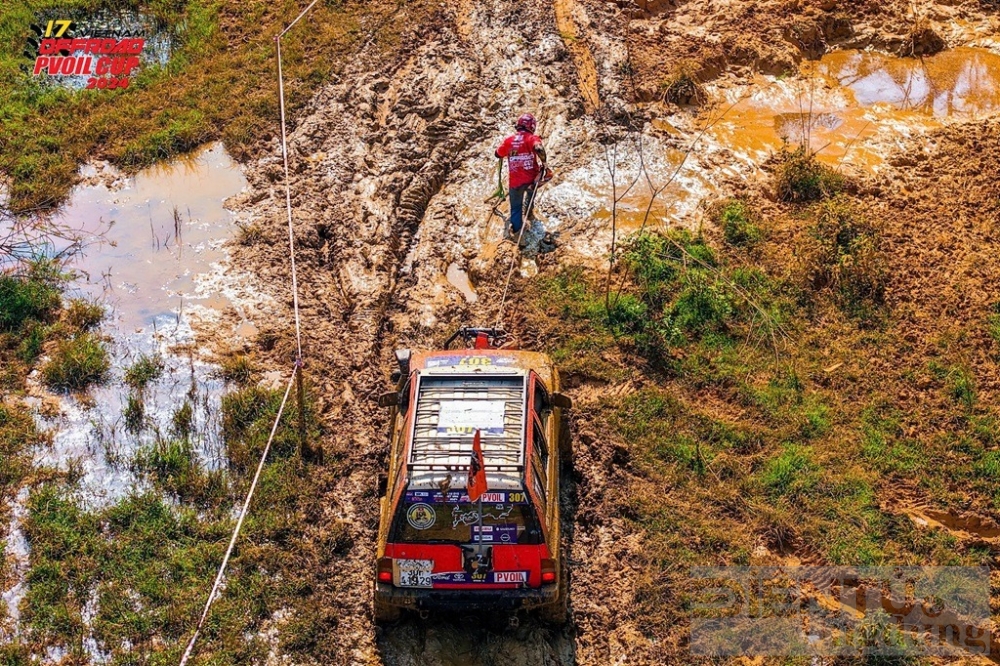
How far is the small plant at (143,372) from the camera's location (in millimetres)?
13266

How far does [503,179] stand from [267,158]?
11.4ft

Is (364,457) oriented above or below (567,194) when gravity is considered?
below

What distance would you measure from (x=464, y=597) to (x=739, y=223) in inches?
289

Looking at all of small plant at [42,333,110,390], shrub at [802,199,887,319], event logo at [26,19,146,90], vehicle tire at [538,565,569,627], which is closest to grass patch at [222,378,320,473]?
small plant at [42,333,110,390]

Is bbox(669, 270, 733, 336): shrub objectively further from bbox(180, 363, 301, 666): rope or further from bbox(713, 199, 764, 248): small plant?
bbox(180, 363, 301, 666): rope

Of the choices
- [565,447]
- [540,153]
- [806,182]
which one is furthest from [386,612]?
[806,182]

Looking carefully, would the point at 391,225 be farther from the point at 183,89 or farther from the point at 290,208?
the point at 183,89

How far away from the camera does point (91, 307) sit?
46.1ft

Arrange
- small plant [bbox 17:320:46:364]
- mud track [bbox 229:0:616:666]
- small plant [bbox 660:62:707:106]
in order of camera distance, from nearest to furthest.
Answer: mud track [bbox 229:0:616:666] → small plant [bbox 17:320:46:364] → small plant [bbox 660:62:707:106]

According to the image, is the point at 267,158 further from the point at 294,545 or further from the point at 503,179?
the point at 294,545

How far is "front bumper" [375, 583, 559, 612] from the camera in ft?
32.7

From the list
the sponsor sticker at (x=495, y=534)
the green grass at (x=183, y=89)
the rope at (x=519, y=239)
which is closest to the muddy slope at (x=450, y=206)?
the rope at (x=519, y=239)

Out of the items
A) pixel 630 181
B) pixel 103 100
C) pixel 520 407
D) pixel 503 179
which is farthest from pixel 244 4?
pixel 520 407

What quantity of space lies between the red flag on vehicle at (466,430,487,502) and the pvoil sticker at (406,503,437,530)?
0.39 m
